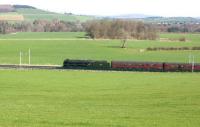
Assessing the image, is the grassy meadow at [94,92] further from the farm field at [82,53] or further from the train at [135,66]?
the train at [135,66]

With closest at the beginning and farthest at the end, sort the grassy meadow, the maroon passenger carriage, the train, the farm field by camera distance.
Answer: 1. the grassy meadow
2. the train
3. the maroon passenger carriage
4. the farm field

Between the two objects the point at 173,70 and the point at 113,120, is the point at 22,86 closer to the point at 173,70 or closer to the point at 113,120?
the point at 113,120

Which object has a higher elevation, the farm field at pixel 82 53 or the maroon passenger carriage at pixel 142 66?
the maroon passenger carriage at pixel 142 66

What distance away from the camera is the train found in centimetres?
6103

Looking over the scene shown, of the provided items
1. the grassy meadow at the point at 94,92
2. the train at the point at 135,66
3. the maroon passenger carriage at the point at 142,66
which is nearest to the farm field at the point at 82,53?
the grassy meadow at the point at 94,92

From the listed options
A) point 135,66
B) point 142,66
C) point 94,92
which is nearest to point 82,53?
point 135,66

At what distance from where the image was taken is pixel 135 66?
6272 centimetres

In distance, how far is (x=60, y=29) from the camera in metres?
182

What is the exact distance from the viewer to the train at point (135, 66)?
61.0 meters

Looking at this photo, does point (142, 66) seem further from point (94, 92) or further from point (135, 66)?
point (94, 92)

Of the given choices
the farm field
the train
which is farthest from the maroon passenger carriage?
the farm field

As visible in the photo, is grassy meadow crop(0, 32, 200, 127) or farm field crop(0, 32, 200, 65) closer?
grassy meadow crop(0, 32, 200, 127)

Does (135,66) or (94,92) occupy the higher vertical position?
(94,92)

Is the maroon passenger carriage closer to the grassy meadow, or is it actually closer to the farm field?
the grassy meadow
